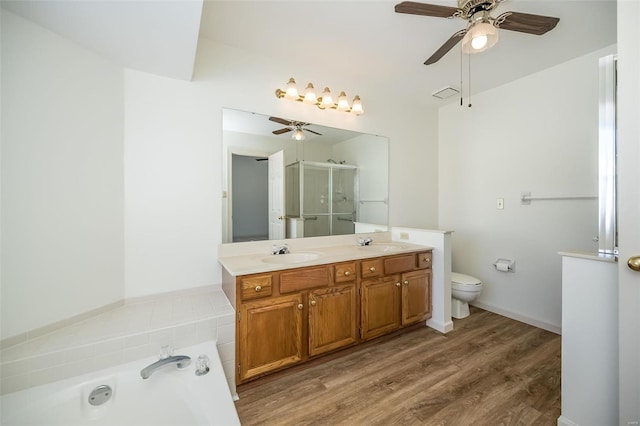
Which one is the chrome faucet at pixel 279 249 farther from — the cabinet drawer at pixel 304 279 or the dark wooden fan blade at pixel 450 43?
the dark wooden fan blade at pixel 450 43

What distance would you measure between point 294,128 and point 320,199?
A: 74cm

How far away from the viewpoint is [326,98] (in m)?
2.37

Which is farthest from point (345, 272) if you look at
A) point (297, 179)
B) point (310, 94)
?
point (310, 94)

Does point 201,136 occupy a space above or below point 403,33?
below

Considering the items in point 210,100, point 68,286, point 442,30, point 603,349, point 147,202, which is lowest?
point 603,349

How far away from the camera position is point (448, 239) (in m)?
2.46

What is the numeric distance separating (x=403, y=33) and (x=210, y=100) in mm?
1602

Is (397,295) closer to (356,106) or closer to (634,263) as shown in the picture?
(634,263)

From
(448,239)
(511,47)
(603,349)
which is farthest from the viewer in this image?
(448,239)

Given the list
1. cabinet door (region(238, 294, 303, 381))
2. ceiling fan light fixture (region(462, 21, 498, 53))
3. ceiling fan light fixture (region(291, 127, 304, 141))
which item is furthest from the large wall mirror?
ceiling fan light fixture (region(462, 21, 498, 53))

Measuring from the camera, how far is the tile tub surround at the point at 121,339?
1164 millimetres

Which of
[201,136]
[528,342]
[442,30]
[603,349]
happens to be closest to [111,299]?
[201,136]

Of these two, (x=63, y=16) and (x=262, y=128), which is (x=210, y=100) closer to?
(x=262, y=128)

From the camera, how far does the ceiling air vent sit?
2812 mm
